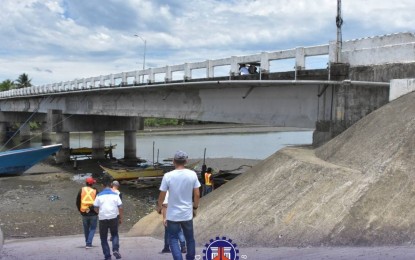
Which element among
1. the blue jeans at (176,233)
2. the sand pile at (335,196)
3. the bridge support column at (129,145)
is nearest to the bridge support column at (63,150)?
the bridge support column at (129,145)

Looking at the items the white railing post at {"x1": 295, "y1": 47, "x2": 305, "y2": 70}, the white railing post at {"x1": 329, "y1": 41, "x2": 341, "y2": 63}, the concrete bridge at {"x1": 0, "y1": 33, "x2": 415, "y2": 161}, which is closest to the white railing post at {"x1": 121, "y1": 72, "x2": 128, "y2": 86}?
the concrete bridge at {"x1": 0, "y1": 33, "x2": 415, "y2": 161}

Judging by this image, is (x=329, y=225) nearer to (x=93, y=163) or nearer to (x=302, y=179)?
(x=302, y=179)

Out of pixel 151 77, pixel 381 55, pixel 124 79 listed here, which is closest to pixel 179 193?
pixel 381 55

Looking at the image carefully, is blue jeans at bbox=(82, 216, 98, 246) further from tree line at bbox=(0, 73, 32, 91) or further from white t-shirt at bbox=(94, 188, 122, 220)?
tree line at bbox=(0, 73, 32, 91)

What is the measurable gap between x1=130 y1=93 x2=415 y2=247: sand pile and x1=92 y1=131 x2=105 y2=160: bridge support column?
2788 cm

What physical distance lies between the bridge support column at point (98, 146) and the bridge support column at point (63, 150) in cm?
228

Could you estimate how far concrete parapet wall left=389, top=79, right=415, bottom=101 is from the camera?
10.9 metres

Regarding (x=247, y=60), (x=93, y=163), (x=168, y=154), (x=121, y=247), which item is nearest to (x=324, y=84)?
(x=247, y=60)

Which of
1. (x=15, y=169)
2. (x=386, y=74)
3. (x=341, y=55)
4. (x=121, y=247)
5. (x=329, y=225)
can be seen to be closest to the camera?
(x=329, y=225)

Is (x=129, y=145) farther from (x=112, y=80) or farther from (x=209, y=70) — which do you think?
(x=209, y=70)

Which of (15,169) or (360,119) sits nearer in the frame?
(360,119)

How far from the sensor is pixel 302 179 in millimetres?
9773

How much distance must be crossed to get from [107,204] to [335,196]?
4.20 m

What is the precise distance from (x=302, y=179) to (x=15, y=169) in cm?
2475
